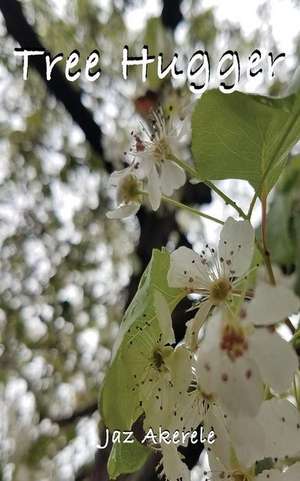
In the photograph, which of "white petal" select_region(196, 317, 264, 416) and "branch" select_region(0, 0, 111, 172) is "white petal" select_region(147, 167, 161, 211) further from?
"branch" select_region(0, 0, 111, 172)

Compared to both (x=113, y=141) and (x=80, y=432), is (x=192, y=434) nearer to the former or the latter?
(x=80, y=432)

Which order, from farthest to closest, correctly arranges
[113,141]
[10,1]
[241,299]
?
[113,141] → [10,1] → [241,299]

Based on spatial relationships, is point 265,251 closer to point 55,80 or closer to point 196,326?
point 196,326

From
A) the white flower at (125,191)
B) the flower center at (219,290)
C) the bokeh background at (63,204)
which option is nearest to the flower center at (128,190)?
the white flower at (125,191)

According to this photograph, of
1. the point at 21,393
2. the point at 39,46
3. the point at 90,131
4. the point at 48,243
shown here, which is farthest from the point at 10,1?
the point at 21,393

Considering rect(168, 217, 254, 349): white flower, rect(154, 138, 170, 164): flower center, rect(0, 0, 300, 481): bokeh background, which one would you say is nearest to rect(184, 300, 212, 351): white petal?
rect(168, 217, 254, 349): white flower
